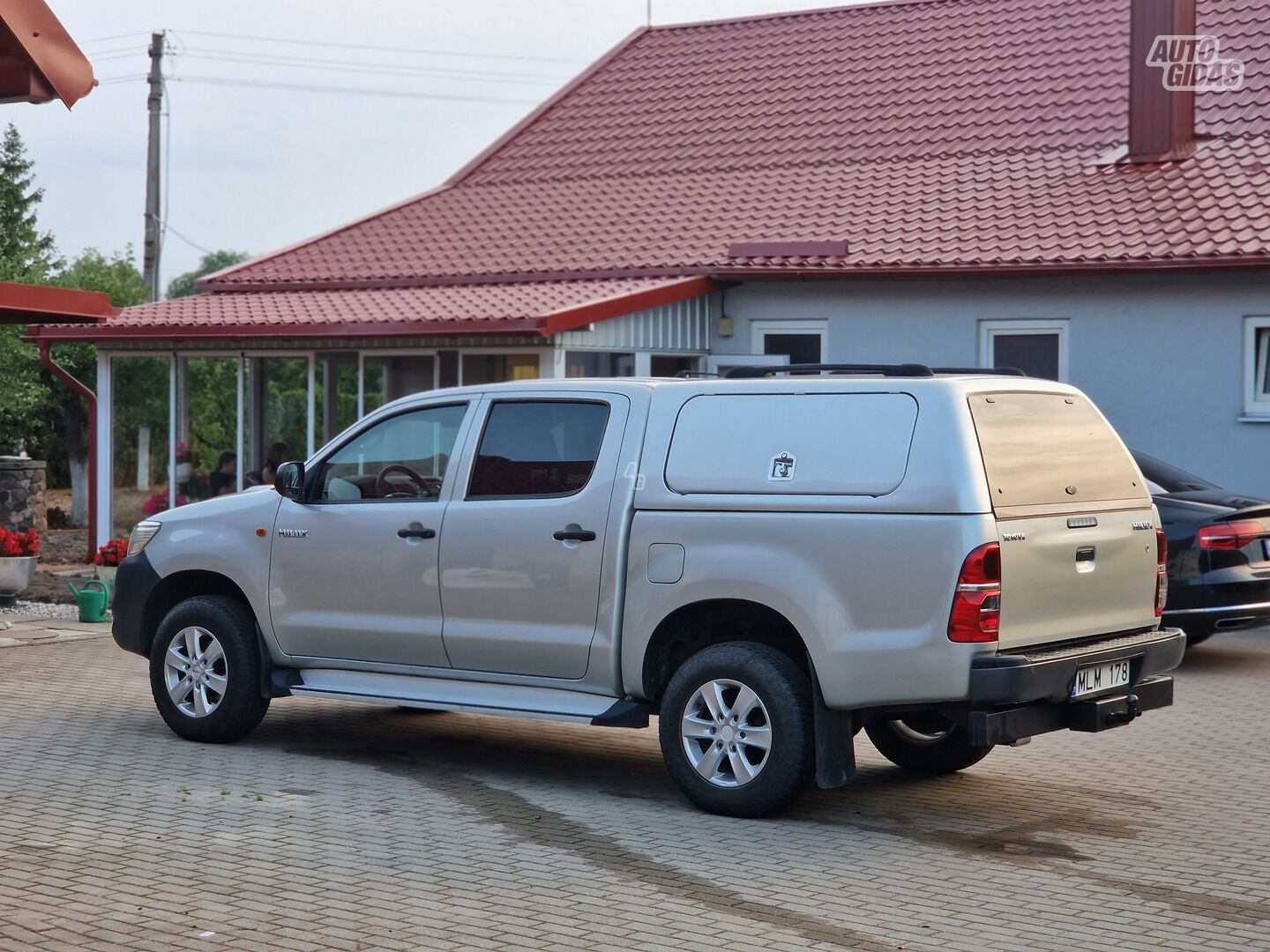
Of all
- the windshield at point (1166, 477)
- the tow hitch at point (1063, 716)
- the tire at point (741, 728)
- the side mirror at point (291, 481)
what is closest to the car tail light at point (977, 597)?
the tow hitch at point (1063, 716)

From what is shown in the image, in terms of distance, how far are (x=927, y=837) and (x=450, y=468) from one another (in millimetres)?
3048

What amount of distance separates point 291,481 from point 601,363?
9271 mm

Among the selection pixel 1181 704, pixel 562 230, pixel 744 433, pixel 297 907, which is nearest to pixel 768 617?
pixel 744 433

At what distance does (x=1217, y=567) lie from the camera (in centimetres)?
1184

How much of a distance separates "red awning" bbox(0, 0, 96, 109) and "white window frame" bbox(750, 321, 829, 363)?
10.7 metres

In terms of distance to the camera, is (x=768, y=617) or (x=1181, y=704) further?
(x=1181, y=704)

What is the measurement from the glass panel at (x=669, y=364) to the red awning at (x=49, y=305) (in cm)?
595

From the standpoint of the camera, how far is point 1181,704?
10.7m

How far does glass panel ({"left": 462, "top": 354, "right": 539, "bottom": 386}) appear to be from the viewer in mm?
17531

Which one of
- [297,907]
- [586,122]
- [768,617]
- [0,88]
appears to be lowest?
[297,907]

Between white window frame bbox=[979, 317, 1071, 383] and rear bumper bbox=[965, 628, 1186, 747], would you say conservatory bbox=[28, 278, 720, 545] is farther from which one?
rear bumper bbox=[965, 628, 1186, 747]

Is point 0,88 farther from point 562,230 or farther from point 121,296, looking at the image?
point 121,296

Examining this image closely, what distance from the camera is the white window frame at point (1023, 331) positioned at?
17391mm

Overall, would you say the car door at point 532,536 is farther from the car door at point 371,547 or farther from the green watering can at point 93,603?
the green watering can at point 93,603
